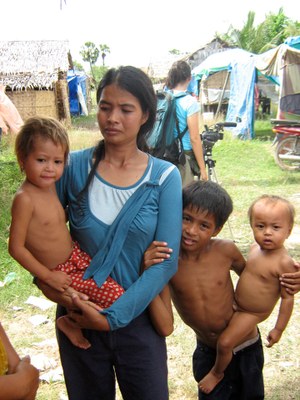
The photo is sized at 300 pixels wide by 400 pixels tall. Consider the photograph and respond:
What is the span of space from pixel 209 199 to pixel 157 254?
1.15 ft

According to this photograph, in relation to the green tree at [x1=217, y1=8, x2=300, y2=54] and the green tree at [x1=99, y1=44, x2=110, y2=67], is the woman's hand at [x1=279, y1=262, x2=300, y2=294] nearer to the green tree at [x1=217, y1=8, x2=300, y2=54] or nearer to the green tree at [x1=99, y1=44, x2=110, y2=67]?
the green tree at [x1=217, y1=8, x2=300, y2=54]

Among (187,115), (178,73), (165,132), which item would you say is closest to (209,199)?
(165,132)

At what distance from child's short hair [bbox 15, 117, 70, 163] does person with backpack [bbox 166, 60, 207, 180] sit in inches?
84.7

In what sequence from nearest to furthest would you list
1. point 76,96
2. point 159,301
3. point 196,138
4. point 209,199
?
point 159,301 → point 209,199 → point 196,138 → point 76,96

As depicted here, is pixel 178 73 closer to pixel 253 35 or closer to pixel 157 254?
pixel 157 254

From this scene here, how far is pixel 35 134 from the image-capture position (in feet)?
4.95

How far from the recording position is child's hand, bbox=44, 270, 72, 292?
1471mm

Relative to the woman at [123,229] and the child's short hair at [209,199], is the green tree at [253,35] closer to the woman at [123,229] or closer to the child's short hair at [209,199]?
the child's short hair at [209,199]

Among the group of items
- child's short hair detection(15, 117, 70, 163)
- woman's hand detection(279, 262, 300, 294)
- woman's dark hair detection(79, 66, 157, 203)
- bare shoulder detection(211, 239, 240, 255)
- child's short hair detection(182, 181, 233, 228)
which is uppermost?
woman's dark hair detection(79, 66, 157, 203)

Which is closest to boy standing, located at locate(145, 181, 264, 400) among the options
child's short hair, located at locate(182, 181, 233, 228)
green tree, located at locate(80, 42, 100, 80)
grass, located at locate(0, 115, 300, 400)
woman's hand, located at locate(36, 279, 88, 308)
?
child's short hair, located at locate(182, 181, 233, 228)

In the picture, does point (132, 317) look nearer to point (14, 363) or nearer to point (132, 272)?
point (132, 272)

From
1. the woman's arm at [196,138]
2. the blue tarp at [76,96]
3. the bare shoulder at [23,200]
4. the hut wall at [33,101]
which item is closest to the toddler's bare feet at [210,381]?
the bare shoulder at [23,200]

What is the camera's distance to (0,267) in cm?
408

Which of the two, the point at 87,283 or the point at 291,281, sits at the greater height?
the point at 87,283
